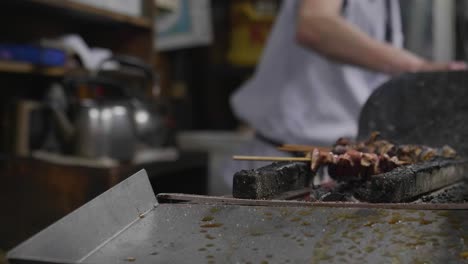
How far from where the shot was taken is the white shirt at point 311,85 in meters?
2.18

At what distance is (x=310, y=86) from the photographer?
7.42 feet

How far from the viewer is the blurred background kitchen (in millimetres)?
2709

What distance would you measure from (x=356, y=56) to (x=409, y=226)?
1169mm

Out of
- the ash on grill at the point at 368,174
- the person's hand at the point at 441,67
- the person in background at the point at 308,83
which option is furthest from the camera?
the person in background at the point at 308,83

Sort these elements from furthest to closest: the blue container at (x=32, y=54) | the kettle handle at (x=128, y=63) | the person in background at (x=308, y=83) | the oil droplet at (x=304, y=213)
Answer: the kettle handle at (x=128, y=63)
the blue container at (x=32, y=54)
the person in background at (x=308, y=83)
the oil droplet at (x=304, y=213)

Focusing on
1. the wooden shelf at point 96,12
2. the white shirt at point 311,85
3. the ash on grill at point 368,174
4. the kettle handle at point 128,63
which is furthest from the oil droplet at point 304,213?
the wooden shelf at point 96,12

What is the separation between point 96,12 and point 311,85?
5.23 feet

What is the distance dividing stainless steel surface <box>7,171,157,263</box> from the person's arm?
112 centimetres

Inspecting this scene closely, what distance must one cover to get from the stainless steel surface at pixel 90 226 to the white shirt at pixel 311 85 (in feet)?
4.30

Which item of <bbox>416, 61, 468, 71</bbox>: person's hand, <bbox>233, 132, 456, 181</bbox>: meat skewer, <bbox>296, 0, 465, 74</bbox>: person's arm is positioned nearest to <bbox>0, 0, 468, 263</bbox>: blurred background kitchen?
<bbox>296, 0, 465, 74</bbox>: person's arm

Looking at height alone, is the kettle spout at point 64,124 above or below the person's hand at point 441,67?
below

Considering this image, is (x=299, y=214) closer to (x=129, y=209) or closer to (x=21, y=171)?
(x=129, y=209)

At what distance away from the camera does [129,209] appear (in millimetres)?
930

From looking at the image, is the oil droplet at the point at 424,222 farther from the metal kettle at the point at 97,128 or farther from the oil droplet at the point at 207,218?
the metal kettle at the point at 97,128
